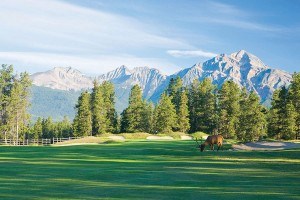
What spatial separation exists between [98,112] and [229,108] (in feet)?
123

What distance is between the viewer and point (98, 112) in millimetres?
117500

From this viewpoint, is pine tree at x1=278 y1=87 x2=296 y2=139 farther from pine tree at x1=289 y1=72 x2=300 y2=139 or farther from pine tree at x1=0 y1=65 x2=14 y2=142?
pine tree at x1=0 y1=65 x2=14 y2=142

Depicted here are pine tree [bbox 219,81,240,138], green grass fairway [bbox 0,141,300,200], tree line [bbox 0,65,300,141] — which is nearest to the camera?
green grass fairway [bbox 0,141,300,200]

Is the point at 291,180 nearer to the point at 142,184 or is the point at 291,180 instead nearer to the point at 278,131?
the point at 142,184

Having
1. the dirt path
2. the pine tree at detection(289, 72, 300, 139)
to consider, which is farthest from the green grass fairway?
the pine tree at detection(289, 72, 300, 139)

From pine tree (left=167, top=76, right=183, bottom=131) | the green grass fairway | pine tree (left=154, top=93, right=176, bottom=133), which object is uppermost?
pine tree (left=167, top=76, right=183, bottom=131)

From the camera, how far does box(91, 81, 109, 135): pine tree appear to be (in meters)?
116

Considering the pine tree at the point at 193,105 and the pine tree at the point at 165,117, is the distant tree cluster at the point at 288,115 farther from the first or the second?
the pine tree at the point at 193,105

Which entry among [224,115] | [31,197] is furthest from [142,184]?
[224,115]

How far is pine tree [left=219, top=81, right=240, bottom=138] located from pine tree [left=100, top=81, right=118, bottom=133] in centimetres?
3178

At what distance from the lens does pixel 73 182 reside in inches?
717

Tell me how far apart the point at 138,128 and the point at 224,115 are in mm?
24814

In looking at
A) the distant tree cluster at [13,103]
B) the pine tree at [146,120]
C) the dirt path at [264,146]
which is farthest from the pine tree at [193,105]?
the dirt path at [264,146]

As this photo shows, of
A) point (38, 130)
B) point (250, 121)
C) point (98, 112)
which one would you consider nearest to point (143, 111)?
point (98, 112)
